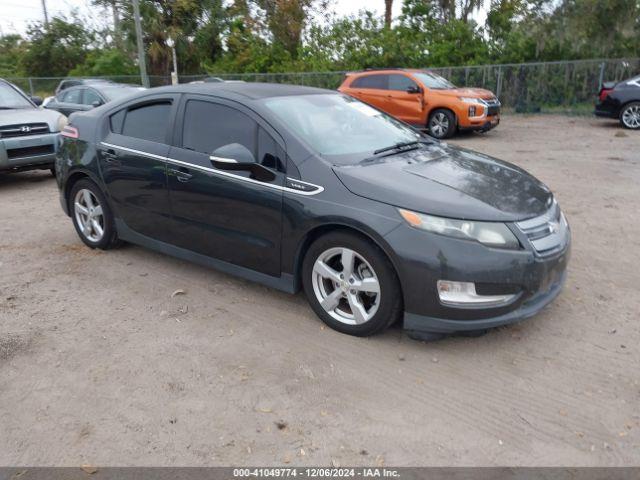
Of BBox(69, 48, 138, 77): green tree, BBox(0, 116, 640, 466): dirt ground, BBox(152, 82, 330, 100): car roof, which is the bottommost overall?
BBox(0, 116, 640, 466): dirt ground

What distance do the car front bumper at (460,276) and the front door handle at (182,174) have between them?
1.80 meters

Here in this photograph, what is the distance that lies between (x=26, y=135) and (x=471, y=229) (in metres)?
7.62

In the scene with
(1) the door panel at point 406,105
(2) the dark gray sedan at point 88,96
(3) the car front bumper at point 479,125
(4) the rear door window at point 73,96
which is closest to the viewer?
(2) the dark gray sedan at point 88,96

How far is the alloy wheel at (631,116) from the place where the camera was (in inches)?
556

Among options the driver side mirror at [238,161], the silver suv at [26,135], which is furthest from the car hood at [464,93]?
the driver side mirror at [238,161]

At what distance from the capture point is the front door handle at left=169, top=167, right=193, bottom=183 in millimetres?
4371

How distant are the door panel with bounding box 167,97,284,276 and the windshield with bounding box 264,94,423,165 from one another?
28 cm

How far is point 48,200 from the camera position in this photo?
798 cm

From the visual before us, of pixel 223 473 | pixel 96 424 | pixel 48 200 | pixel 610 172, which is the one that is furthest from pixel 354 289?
pixel 610 172

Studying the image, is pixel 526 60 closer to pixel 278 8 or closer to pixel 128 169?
pixel 278 8

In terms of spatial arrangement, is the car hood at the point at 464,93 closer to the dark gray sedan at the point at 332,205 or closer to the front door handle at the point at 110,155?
the dark gray sedan at the point at 332,205

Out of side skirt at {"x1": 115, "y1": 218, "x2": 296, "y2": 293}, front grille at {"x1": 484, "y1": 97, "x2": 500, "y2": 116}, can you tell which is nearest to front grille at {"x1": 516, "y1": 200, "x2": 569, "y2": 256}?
side skirt at {"x1": 115, "y1": 218, "x2": 296, "y2": 293}

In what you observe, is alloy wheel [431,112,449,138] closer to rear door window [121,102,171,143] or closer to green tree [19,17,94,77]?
rear door window [121,102,171,143]

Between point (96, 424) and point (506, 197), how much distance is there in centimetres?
278
